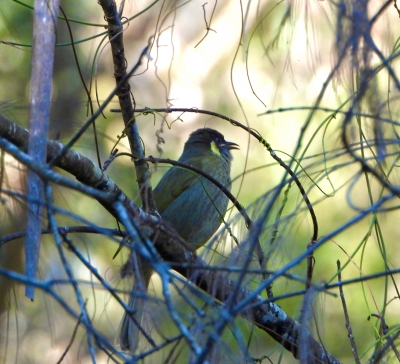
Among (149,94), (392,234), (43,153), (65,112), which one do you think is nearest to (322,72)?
(392,234)

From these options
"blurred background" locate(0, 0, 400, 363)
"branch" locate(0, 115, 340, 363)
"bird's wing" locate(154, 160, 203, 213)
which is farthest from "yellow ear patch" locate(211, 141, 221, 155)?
"branch" locate(0, 115, 340, 363)

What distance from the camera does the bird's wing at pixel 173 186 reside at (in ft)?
17.8

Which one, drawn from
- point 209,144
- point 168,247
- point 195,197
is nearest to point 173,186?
point 195,197

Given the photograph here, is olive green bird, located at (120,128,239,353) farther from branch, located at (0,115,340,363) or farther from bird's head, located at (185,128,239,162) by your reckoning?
branch, located at (0,115,340,363)

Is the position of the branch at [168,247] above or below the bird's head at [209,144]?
below

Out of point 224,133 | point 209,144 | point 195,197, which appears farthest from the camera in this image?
point 224,133

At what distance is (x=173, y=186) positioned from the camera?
5449 millimetres

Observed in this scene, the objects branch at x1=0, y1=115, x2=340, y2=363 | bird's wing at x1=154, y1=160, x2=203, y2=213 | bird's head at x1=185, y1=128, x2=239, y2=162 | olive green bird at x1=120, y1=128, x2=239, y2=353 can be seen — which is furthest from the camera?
bird's head at x1=185, y1=128, x2=239, y2=162

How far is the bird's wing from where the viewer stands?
17.8 feet

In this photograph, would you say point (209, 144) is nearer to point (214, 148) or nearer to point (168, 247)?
point (214, 148)

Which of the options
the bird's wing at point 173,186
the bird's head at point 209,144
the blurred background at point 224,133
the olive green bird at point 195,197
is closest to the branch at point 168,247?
the blurred background at point 224,133

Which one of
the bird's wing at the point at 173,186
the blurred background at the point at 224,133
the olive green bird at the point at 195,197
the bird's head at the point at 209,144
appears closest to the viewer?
the blurred background at the point at 224,133

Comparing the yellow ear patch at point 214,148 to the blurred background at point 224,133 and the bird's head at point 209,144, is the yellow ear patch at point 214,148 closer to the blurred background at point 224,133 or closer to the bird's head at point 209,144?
the bird's head at point 209,144

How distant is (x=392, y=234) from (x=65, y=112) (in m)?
4.76
